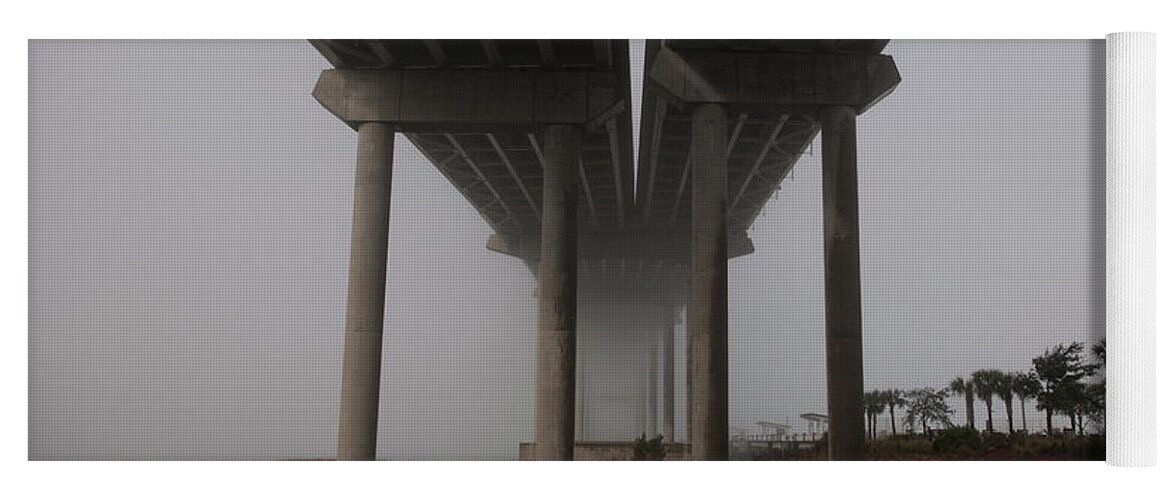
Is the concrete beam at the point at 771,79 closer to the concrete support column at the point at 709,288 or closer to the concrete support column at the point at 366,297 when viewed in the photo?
the concrete support column at the point at 709,288

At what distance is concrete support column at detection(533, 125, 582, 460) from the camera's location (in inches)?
818

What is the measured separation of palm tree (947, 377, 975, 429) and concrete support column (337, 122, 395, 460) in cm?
939

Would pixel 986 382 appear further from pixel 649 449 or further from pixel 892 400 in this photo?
pixel 649 449

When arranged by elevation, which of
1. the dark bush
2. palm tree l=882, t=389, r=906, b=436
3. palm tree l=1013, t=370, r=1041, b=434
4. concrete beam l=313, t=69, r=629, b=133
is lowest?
the dark bush

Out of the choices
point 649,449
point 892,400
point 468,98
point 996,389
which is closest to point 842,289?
point 892,400

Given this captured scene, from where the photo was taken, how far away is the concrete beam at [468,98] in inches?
851

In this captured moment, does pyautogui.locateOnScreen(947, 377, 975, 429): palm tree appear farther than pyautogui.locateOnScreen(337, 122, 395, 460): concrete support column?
No

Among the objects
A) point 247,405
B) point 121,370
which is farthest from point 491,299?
point 121,370

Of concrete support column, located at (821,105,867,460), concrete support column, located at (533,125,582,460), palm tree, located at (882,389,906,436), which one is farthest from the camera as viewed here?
concrete support column, located at (533,125,582,460)

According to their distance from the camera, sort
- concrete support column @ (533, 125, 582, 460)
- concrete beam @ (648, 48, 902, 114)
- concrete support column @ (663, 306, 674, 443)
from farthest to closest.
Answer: concrete support column @ (663, 306, 674, 443) < concrete beam @ (648, 48, 902, 114) < concrete support column @ (533, 125, 582, 460)

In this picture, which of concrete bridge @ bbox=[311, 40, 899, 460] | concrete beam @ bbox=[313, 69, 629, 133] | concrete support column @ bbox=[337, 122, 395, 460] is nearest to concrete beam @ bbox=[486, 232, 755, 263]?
concrete bridge @ bbox=[311, 40, 899, 460]

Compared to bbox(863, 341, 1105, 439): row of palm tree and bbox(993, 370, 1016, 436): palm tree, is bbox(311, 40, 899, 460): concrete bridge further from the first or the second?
bbox(993, 370, 1016, 436): palm tree
